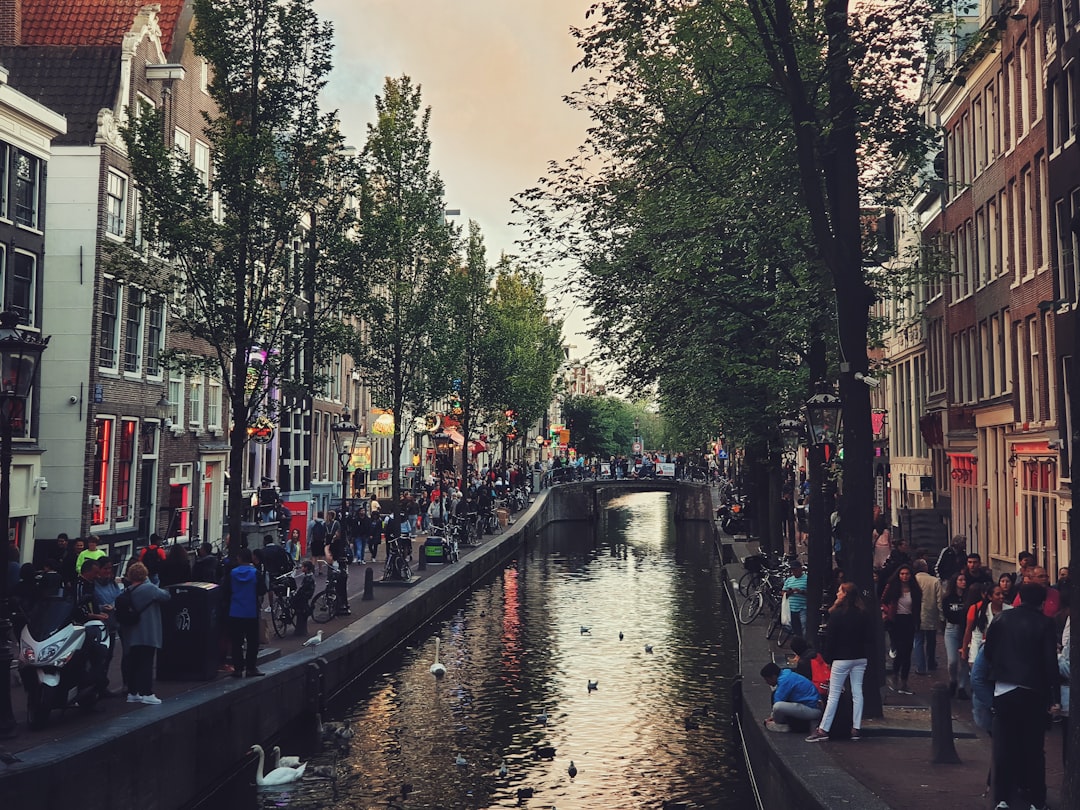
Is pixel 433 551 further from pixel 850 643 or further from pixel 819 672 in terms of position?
pixel 850 643

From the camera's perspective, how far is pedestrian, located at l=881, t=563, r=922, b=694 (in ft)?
58.5

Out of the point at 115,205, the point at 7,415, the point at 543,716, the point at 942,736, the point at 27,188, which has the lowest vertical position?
the point at 543,716

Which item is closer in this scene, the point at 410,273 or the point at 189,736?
the point at 189,736

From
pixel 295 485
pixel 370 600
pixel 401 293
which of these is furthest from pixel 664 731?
pixel 295 485

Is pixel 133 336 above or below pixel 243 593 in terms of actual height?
above

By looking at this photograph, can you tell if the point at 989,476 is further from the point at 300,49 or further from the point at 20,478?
the point at 20,478

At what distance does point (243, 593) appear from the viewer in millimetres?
17344

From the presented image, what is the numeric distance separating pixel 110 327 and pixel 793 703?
24.2 m

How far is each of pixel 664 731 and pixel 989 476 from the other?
20.7 meters

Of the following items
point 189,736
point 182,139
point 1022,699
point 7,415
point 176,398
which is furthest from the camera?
point 176,398

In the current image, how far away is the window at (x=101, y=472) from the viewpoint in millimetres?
31438

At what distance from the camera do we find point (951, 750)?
12641 mm

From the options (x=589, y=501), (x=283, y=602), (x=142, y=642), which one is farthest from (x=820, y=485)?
(x=589, y=501)

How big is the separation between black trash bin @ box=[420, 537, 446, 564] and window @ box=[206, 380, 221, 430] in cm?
887
